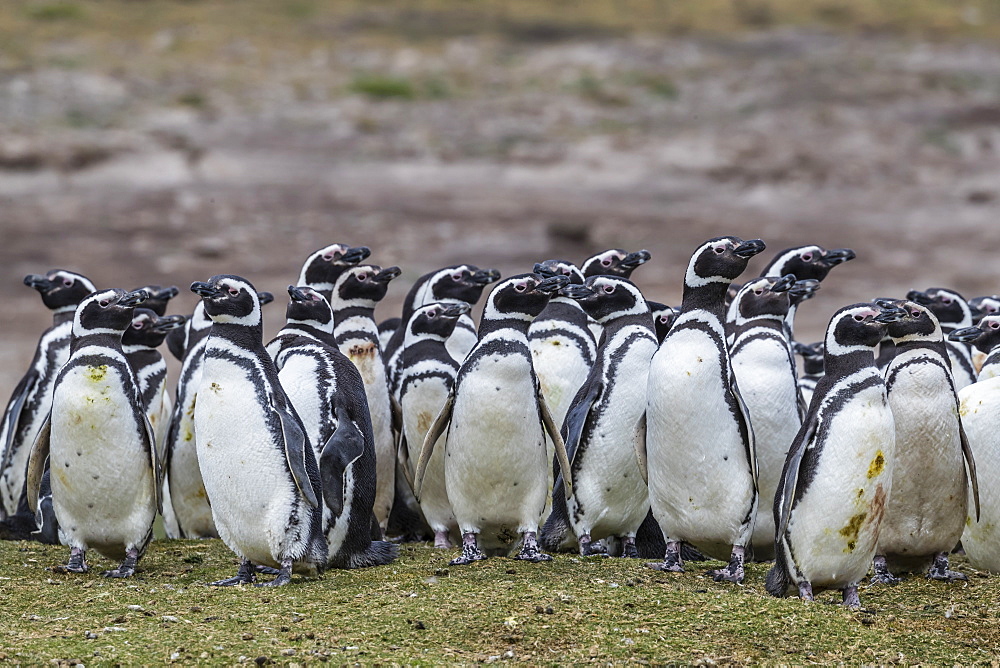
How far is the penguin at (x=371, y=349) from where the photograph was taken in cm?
782

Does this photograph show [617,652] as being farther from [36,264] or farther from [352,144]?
[352,144]

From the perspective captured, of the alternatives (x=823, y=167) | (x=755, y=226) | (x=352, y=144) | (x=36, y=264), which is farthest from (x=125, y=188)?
(x=823, y=167)

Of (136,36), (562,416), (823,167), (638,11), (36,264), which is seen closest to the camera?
(562,416)

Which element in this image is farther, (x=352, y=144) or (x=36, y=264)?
(x=352, y=144)

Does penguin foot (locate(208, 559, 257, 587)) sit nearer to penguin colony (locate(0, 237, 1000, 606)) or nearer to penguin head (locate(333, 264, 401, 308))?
penguin colony (locate(0, 237, 1000, 606))

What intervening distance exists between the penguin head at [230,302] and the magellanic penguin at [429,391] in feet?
4.76

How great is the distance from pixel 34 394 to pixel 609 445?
351 cm

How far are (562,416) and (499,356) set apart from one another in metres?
1.40

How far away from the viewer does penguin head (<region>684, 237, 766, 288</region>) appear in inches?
254

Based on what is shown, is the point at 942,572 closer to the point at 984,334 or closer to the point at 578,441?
the point at 984,334

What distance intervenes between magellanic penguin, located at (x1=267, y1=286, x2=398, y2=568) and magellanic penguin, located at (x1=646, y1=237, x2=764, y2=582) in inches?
55.6

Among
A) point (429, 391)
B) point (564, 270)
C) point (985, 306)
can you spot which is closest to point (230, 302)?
point (429, 391)

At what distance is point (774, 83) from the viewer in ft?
103

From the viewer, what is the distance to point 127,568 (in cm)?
652
